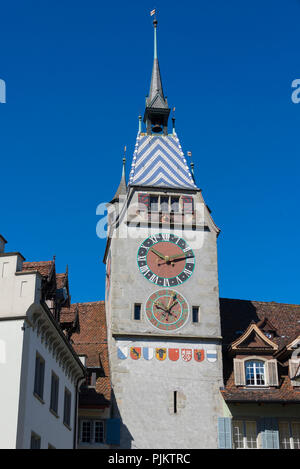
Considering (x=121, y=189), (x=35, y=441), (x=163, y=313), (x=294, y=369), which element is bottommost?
(x=35, y=441)

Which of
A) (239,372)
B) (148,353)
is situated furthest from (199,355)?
(148,353)

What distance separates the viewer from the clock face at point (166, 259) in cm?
3747

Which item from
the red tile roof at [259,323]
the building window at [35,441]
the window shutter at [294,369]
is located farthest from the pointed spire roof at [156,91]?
the building window at [35,441]

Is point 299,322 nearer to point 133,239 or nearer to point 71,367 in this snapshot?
point 133,239

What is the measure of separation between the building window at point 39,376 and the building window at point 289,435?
47.5 feet

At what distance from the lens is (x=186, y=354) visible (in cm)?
3578

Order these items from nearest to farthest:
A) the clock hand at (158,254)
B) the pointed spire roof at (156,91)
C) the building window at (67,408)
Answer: the building window at (67,408) < the clock hand at (158,254) < the pointed spire roof at (156,91)

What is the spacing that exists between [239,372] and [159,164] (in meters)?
13.3

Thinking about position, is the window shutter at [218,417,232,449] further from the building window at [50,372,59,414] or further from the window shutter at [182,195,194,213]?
the window shutter at [182,195,194,213]

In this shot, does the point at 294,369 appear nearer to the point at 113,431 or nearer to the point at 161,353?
the point at 161,353

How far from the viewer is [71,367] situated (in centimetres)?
2866

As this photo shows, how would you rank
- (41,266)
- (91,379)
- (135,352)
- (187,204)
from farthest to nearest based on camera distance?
(187,204) → (135,352) → (91,379) → (41,266)

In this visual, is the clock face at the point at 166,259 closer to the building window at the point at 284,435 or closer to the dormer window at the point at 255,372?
the dormer window at the point at 255,372

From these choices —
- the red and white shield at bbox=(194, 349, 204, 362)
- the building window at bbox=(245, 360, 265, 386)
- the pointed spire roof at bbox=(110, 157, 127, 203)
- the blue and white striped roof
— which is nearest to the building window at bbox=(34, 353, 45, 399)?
the red and white shield at bbox=(194, 349, 204, 362)
